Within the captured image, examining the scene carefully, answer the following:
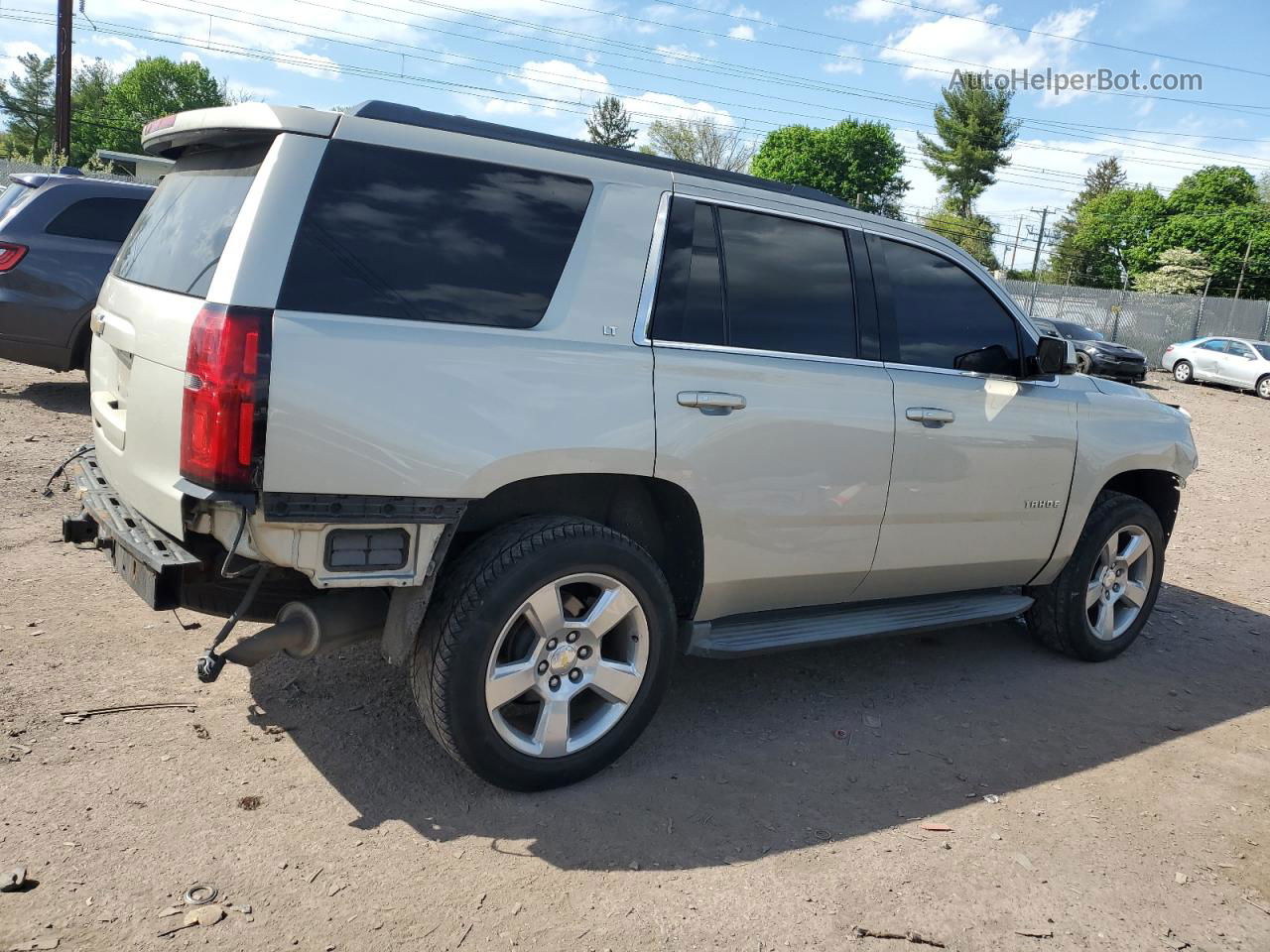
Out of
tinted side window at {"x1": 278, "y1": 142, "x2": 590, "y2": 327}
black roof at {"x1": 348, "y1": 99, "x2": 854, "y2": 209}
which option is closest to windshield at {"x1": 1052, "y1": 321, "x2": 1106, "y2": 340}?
black roof at {"x1": 348, "y1": 99, "x2": 854, "y2": 209}

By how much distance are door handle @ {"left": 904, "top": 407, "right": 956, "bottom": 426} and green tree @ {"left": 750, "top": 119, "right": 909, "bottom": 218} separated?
86.2 metres

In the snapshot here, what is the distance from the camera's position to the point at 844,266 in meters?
4.17

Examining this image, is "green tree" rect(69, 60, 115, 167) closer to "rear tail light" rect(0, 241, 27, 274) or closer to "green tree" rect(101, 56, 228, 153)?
"green tree" rect(101, 56, 228, 153)

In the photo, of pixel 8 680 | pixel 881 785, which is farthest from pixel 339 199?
pixel 881 785

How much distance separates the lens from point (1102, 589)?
5.27 metres

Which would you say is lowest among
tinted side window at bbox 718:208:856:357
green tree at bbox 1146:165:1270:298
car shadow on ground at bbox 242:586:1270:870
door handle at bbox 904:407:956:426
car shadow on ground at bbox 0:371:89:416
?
car shadow on ground at bbox 0:371:89:416

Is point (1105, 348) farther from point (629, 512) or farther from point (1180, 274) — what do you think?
point (1180, 274)

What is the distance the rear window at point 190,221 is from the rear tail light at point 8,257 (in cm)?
562

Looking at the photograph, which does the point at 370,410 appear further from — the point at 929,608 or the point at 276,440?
the point at 929,608

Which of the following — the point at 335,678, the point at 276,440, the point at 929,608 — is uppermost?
the point at 276,440

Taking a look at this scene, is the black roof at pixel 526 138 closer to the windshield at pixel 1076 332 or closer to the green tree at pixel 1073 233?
the windshield at pixel 1076 332

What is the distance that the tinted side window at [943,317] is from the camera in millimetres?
4332

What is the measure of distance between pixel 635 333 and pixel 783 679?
6.60 ft

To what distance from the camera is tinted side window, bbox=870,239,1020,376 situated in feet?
14.2
